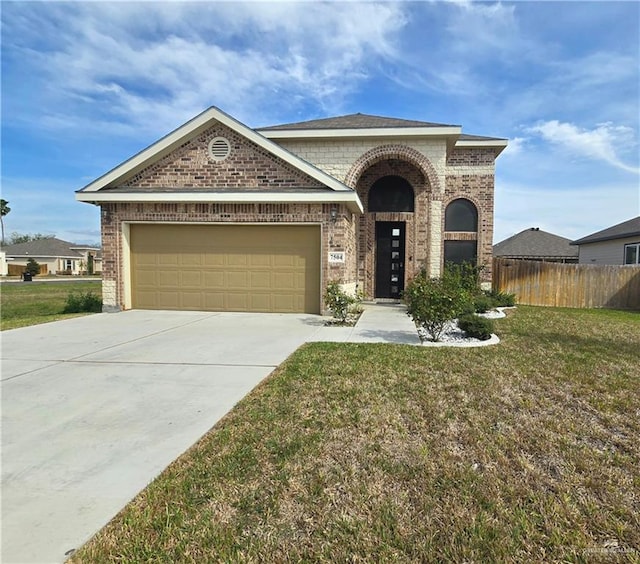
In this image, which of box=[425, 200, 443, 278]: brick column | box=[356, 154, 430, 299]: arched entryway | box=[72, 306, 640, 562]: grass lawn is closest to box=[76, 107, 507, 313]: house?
box=[356, 154, 430, 299]: arched entryway

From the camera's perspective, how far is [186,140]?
35.8ft

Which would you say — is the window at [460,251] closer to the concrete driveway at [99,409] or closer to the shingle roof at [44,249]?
the concrete driveway at [99,409]

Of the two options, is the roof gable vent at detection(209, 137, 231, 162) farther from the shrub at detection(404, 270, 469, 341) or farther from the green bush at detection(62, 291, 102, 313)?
the shrub at detection(404, 270, 469, 341)

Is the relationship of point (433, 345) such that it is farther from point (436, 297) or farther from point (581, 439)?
point (581, 439)

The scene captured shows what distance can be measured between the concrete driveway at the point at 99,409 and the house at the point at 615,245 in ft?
61.8

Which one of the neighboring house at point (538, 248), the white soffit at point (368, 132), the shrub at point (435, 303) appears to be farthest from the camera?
the neighboring house at point (538, 248)

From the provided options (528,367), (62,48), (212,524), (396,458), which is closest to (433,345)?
(528,367)

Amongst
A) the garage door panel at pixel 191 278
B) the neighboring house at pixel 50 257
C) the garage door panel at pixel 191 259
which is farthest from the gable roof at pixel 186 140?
the neighboring house at pixel 50 257

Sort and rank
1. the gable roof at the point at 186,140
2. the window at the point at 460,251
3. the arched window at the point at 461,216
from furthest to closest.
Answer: the window at the point at 460,251 < the arched window at the point at 461,216 < the gable roof at the point at 186,140

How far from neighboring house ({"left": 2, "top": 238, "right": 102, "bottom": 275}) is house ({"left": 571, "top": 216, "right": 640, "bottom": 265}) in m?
55.6

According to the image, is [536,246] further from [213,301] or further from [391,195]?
[213,301]

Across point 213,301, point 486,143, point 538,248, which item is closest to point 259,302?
point 213,301

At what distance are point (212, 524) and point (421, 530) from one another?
48.4 inches

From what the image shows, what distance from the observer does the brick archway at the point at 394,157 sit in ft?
42.7
